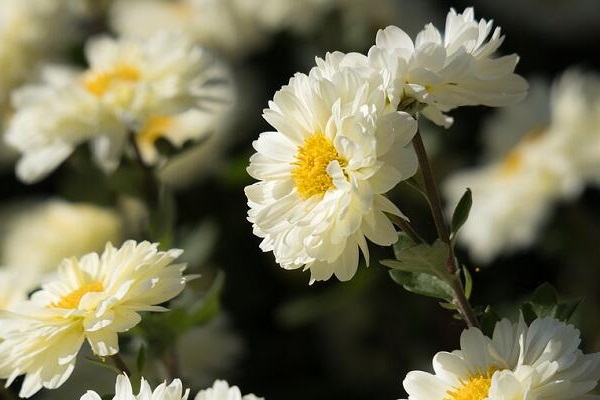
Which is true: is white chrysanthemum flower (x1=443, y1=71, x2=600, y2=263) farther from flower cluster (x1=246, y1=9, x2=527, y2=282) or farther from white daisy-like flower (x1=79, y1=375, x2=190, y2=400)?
white daisy-like flower (x1=79, y1=375, x2=190, y2=400)

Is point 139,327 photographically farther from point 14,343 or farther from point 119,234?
point 119,234

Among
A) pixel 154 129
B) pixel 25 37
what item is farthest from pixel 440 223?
pixel 25 37

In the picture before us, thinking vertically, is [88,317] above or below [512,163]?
below

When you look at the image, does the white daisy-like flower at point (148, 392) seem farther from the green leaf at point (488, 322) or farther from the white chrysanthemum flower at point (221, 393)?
the green leaf at point (488, 322)

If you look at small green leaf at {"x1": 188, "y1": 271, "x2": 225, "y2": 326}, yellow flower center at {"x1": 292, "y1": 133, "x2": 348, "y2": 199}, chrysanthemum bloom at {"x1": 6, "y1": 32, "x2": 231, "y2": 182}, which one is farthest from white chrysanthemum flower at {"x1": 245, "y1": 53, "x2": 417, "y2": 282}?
chrysanthemum bloom at {"x1": 6, "y1": 32, "x2": 231, "y2": 182}

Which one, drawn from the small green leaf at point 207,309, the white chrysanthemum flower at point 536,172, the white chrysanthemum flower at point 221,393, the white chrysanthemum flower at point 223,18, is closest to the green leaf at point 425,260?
the white chrysanthemum flower at point 221,393

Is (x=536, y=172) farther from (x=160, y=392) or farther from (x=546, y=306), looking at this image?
(x=160, y=392)
